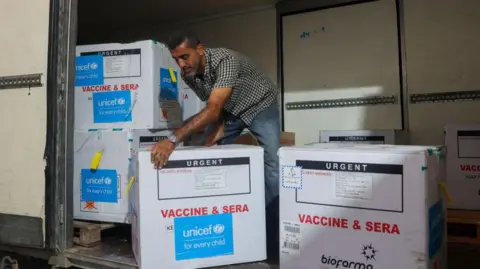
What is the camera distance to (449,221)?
231 centimetres

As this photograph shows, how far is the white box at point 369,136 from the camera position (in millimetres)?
2859

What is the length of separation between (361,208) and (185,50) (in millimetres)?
1099

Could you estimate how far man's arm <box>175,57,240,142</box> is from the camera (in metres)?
1.75

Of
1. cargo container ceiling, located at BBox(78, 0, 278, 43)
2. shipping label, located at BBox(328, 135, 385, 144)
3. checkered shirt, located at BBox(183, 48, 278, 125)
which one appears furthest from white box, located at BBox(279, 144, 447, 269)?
cargo container ceiling, located at BBox(78, 0, 278, 43)

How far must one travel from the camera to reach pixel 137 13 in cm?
370

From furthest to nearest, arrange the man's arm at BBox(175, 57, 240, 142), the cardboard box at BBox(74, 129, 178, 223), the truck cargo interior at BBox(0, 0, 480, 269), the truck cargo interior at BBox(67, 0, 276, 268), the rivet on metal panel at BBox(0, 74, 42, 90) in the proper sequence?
the truck cargo interior at BBox(67, 0, 276, 268)
the cardboard box at BBox(74, 129, 178, 223)
the rivet on metal panel at BBox(0, 74, 42, 90)
the man's arm at BBox(175, 57, 240, 142)
the truck cargo interior at BBox(0, 0, 480, 269)

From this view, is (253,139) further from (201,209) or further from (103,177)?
(201,209)

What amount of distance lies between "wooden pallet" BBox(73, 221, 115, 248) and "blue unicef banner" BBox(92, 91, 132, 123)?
0.60 meters

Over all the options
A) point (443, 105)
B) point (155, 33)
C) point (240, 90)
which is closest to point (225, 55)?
point (240, 90)

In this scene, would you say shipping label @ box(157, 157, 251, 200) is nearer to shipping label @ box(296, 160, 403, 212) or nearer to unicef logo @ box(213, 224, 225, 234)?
unicef logo @ box(213, 224, 225, 234)

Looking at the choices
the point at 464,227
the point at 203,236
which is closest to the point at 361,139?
the point at 464,227

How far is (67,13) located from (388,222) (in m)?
1.79

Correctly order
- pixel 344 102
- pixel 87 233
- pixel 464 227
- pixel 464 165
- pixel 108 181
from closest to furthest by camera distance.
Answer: pixel 87 233 < pixel 108 181 < pixel 464 227 < pixel 464 165 < pixel 344 102

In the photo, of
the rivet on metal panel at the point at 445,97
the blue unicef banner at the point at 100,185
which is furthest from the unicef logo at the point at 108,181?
the rivet on metal panel at the point at 445,97
